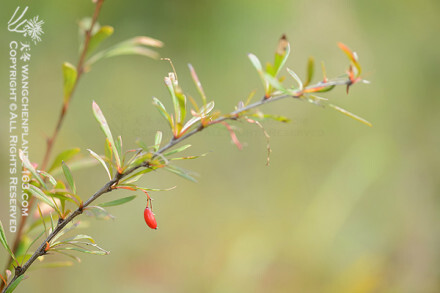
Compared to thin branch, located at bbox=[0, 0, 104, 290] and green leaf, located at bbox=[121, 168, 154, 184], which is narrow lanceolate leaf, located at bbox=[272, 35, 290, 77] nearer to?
green leaf, located at bbox=[121, 168, 154, 184]

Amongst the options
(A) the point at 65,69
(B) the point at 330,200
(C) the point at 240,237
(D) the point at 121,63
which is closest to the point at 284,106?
(B) the point at 330,200

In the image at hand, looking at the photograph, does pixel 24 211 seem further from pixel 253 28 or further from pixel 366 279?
pixel 253 28

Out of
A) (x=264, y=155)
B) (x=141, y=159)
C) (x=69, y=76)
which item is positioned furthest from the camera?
(x=264, y=155)

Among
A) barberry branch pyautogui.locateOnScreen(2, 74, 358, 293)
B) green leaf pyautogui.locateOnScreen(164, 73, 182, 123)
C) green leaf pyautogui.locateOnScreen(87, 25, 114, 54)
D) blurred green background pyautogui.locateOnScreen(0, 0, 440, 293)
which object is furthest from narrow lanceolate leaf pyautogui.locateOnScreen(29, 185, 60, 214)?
blurred green background pyautogui.locateOnScreen(0, 0, 440, 293)

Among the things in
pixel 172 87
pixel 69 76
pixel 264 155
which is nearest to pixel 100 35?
pixel 69 76

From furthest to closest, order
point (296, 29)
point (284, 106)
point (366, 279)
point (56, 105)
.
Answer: point (296, 29) < point (284, 106) < point (56, 105) < point (366, 279)

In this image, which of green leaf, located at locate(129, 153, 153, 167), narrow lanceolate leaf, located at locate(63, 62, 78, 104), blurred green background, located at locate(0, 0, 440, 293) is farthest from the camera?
blurred green background, located at locate(0, 0, 440, 293)

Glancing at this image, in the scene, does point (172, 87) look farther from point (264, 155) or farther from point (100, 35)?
point (264, 155)

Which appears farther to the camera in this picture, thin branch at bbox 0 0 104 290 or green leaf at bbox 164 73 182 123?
thin branch at bbox 0 0 104 290
